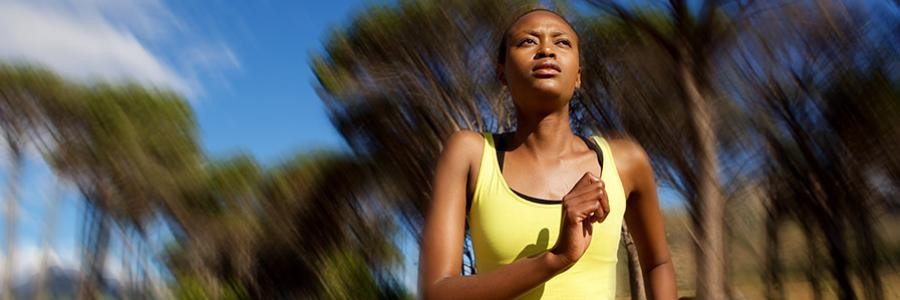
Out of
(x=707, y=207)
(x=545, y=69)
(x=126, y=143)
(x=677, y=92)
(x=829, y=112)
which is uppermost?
(x=126, y=143)

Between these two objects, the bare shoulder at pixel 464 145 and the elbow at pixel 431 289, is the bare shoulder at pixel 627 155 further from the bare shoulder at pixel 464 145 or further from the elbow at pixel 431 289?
the elbow at pixel 431 289

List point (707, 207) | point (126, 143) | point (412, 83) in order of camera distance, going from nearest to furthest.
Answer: point (707, 207) < point (412, 83) < point (126, 143)

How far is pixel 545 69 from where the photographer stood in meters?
1.26

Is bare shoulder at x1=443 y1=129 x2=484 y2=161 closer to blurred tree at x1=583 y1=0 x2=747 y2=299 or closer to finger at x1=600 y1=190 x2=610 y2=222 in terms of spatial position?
finger at x1=600 y1=190 x2=610 y2=222

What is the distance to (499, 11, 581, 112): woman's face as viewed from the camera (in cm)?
127

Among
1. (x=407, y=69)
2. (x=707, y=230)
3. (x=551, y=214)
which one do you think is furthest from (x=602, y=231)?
(x=407, y=69)

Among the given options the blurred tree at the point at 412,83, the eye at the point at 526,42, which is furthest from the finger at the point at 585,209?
the blurred tree at the point at 412,83

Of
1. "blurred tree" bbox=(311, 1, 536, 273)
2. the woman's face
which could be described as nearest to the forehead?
the woman's face

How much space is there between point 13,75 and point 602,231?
15.4 metres

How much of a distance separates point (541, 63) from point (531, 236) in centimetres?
24

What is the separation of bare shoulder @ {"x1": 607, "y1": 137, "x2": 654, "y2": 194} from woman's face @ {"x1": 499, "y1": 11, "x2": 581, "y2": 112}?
0.37ft

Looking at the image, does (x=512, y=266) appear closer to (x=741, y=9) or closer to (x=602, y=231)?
(x=602, y=231)

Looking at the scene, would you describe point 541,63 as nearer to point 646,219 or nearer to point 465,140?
point 465,140

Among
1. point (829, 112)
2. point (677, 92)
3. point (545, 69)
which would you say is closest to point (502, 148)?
point (545, 69)
